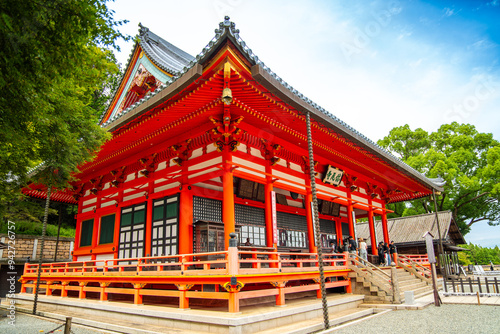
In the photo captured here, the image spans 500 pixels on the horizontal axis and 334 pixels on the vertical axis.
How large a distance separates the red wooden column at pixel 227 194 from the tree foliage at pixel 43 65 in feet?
13.3

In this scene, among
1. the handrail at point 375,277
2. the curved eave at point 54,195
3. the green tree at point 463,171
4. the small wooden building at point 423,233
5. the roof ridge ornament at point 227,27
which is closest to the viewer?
the roof ridge ornament at point 227,27

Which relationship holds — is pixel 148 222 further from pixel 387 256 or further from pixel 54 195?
pixel 387 256

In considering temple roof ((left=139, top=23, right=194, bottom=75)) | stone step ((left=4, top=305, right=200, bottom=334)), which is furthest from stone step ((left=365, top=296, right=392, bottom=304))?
temple roof ((left=139, top=23, right=194, bottom=75))

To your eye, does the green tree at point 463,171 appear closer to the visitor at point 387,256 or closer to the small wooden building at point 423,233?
the small wooden building at point 423,233

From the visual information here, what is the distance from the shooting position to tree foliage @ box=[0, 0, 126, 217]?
473 centimetres

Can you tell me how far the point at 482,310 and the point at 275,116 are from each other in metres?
8.59

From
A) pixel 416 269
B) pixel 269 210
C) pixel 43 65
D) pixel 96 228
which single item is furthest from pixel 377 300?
pixel 96 228

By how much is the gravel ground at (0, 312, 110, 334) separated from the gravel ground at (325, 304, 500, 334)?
6.71 meters

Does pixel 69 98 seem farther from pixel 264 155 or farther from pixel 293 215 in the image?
pixel 293 215

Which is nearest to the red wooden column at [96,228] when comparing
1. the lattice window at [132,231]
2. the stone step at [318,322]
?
the lattice window at [132,231]

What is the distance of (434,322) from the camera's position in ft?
27.1

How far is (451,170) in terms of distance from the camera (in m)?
30.4

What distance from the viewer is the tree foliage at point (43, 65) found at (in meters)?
4.73

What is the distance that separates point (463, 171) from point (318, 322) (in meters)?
31.2
